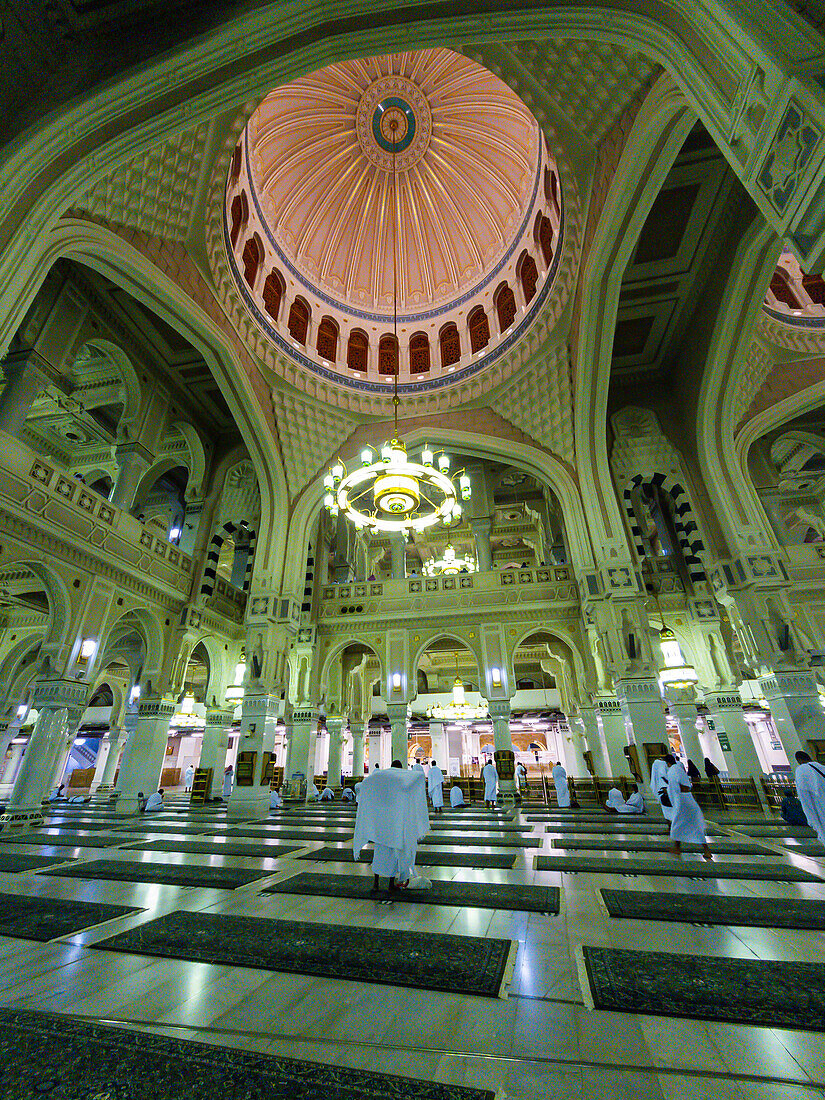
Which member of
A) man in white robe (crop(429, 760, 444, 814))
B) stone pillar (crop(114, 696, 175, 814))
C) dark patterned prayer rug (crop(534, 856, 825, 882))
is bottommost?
dark patterned prayer rug (crop(534, 856, 825, 882))

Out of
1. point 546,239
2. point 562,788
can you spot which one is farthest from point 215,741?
point 546,239

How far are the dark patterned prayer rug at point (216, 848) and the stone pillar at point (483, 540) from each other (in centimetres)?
879

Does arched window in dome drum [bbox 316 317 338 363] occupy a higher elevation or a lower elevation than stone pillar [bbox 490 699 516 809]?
higher

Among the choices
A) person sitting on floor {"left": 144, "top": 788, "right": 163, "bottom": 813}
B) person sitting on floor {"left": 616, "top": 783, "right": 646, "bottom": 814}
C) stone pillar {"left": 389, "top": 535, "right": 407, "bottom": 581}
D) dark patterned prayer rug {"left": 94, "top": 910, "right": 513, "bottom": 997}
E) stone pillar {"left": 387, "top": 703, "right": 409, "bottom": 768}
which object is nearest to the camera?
dark patterned prayer rug {"left": 94, "top": 910, "right": 513, "bottom": 997}

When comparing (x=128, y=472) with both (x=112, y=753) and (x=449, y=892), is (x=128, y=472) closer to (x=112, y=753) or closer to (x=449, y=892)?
(x=112, y=753)

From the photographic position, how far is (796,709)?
785 centimetres

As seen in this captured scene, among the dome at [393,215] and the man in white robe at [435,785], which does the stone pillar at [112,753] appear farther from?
the dome at [393,215]

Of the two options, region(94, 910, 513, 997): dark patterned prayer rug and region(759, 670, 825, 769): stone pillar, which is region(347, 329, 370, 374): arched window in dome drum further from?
region(94, 910, 513, 997): dark patterned prayer rug

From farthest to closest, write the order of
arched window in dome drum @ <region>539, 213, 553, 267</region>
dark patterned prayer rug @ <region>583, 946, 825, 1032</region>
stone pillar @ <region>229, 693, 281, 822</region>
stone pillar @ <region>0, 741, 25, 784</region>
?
stone pillar @ <region>0, 741, 25, 784</region> → arched window in dome drum @ <region>539, 213, 553, 267</region> → stone pillar @ <region>229, 693, 281, 822</region> → dark patterned prayer rug @ <region>583, 946, 825, 1032</region>

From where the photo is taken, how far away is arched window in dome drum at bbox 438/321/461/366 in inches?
508

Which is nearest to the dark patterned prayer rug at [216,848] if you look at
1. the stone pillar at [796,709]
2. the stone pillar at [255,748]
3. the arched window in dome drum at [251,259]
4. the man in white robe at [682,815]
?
the stone pillar at [255,748]

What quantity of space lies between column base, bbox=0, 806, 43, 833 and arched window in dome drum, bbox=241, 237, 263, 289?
10.4 m

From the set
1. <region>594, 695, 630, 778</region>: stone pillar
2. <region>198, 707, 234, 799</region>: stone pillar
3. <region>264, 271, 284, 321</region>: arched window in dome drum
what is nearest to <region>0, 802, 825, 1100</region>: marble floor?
<region>594, 695, 630, 778</region>: stone pillar

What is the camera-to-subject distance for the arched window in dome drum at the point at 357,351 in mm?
13000
